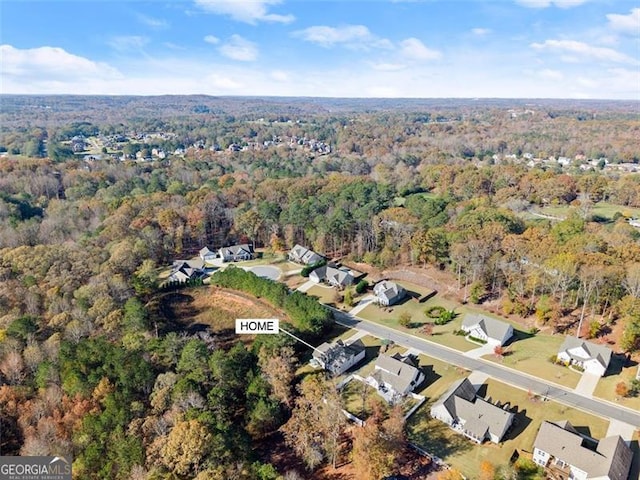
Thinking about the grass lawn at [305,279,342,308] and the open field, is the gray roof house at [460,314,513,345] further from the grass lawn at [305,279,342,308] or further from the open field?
the open field

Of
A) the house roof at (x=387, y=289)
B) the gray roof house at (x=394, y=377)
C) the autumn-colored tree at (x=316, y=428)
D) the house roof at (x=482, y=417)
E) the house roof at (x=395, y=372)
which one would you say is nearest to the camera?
the autumn-colored tree at (x=316, y=428)

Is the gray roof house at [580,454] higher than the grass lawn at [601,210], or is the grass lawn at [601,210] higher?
the grass lawn at [601,210]

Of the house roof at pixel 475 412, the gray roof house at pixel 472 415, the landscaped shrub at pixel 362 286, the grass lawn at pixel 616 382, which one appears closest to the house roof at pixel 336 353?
the gray roof house at pixel 472 415

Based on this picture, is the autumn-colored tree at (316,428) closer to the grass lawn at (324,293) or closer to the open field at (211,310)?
the open field at (211,310)

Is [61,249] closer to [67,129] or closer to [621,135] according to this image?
[67,129]

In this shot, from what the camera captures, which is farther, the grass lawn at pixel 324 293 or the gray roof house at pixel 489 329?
the grass lawn at pixel 324 293

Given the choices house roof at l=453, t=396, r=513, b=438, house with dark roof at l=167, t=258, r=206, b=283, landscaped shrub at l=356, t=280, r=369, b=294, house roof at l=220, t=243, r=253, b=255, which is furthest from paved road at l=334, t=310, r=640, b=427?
house roof at l=220, t=243, r=253, b=255

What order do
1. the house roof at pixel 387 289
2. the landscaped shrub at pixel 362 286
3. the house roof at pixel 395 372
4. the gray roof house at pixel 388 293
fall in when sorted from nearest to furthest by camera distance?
the house roof at pixel 395 372, the gray roof house at pixel 388 293, the house roof at pixel 387 289, the landscaped shrub at pixel 362 286
